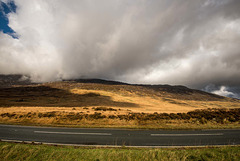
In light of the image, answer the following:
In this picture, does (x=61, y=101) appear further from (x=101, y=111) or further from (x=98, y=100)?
(x=101, y=111)

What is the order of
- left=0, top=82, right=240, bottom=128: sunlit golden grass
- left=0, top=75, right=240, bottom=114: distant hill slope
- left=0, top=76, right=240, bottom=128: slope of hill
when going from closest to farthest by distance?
left=0, top=82, right=240, bottom=128: sunlit golden grass < left=0, top=76, right=240, bottom=128: slope of hill < left=0, top=75, right=240, bottom=114: distant hill slope

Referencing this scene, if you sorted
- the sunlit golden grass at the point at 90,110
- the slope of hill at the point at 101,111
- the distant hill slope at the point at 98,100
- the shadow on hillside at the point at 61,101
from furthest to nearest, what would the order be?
the shadow on hillside at the point at 61,101, the distant hill slope at the point at 98,100, the slope of hill at the point at 101,111, the sunlit golden grass at the point at 90,110

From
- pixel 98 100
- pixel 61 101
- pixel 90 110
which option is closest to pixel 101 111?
pixel 90 110

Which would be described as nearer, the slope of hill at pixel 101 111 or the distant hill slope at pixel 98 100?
the slope of hill at pixel 101 111

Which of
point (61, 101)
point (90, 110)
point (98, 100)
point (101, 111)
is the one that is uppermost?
point (98, 100)

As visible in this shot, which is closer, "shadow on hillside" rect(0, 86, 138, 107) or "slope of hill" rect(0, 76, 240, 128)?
"slope of hill" rect(0, 76, 240, 128)

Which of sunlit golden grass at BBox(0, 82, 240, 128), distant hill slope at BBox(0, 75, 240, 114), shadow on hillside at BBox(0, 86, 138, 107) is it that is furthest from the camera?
shadow on hillside at BBox(0, 86, 138, 107)

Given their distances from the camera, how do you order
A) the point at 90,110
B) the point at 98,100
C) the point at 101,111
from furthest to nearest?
the point at 98,100 → the point at 90,110 → the point at 101,111

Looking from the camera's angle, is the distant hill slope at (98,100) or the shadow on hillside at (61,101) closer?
the distant hill slope at (98,100)

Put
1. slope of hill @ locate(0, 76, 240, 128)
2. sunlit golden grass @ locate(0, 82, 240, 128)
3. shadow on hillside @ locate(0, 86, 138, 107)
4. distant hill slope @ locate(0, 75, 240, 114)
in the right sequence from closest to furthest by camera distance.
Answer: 1. sunlit golden grass @ locate(0, 82, 240, 128)
2. slope of hill @ locate(0, 76, 240, 128)
3. distant hill slope @ locate(0, 75, 240, 114)
4. shadow on hillside @ locate(0, 86, 138, 107)

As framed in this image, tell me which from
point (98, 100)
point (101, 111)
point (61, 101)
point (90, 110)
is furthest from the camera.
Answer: point (98, 100)

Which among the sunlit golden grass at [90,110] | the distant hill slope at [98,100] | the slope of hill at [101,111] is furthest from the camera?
the distant hill slope at [98,100]

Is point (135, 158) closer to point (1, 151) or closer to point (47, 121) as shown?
point (1, 151)

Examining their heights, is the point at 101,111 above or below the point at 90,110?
above
